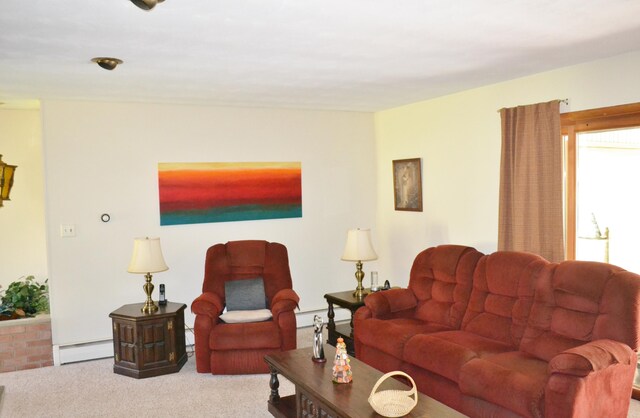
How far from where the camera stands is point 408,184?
6137 mm

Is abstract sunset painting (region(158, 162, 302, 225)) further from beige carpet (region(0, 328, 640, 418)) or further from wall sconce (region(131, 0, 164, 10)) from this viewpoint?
wall sconce (region(131, 0, 164, 10))

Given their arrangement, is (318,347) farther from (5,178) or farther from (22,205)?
(22,205)

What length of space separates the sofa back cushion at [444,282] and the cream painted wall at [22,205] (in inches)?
164

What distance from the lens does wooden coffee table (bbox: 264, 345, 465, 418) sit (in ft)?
9.41

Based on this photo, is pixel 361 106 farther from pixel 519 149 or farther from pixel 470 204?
pixel 519 149

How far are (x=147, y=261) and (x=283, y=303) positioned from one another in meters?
1.22

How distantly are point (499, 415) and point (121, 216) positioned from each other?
390cm

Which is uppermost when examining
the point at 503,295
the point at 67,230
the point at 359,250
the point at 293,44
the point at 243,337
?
the point at 293,44

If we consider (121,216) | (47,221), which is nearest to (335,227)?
(121,216)

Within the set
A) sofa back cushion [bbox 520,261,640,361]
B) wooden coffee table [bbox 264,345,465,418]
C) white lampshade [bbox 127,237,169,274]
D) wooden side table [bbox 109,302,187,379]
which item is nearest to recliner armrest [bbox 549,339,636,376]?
sofa back cushion [bbox 520,261,640,361]

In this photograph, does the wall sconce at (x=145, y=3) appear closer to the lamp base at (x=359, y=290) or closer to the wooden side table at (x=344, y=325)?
the wooden side table at (x=344, y=325)

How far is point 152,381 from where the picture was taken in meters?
4.70

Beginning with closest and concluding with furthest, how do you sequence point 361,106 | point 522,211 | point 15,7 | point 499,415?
point 15,7, point 499,415, point 522,211, point 361,106

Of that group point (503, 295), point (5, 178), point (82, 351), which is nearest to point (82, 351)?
point (82, 351)
